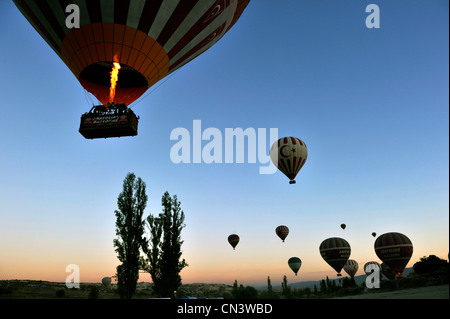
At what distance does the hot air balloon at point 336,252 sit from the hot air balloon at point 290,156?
7794 mm

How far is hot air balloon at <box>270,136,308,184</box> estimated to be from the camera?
20109mm

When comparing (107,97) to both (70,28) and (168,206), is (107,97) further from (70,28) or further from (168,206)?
(168,206)

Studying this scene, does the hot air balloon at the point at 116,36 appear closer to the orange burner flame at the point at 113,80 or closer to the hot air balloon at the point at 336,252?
the orange burner flame at the point at 113,80

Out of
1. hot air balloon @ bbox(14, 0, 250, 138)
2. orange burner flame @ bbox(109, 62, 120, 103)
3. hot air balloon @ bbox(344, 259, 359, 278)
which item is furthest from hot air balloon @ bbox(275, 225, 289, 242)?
orange burner flame @ bbox(109, 62, 120, 103)

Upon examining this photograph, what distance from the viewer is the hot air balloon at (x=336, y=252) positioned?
23.3 metres

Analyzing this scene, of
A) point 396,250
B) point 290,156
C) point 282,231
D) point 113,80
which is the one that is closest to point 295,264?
point 282,231

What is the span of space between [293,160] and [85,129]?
1384 cm

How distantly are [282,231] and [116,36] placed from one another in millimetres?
23427

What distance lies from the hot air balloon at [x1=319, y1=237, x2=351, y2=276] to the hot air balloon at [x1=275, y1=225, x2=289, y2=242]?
4938 mm

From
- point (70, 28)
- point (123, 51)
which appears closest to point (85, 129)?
point (123, 51)

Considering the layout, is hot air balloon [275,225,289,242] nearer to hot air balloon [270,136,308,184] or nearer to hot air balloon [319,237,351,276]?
hot air balloon [319,237,351,276]

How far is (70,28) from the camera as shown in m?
10.9

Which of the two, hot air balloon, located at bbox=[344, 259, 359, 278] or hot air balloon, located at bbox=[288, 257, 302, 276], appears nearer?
hot air balloon, located at bbox=[288, 257, 302, 276]

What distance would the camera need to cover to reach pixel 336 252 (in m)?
23.2
